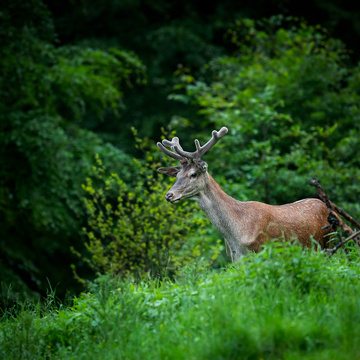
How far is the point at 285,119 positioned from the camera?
12.9 metres

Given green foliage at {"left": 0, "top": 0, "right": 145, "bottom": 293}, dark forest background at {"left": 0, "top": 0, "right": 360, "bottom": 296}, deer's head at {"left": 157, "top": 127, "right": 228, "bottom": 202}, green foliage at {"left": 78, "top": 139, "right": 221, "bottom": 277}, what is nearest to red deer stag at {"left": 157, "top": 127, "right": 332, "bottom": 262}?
deer's head at {"left": 157, "top": 127, "right": 228, "bottom": 202}

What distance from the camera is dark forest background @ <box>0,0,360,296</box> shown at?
9695 millimetres

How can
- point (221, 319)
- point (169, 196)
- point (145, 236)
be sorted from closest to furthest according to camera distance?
1. point (221, 319)
2. point (169, 196)
3. point (145, 236)

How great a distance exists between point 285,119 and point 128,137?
445 centimetres

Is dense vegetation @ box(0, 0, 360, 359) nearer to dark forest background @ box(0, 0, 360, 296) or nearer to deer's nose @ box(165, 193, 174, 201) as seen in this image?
dark forest background @ box(0, 0, 360, 296)

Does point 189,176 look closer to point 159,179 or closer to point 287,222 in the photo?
point 287,222

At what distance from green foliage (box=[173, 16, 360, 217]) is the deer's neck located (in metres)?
3.53

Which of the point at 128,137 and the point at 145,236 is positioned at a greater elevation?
the point at 145,236

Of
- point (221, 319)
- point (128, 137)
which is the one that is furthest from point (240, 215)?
point (128, 137)

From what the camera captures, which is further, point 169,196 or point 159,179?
point 159,179

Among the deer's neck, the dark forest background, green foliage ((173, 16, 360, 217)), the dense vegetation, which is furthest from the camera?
green foliage ((173, 16, 360, 217))

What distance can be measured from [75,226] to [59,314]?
5670mm

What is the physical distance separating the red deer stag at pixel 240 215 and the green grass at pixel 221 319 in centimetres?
121

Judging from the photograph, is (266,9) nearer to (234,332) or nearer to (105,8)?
(105,8)
